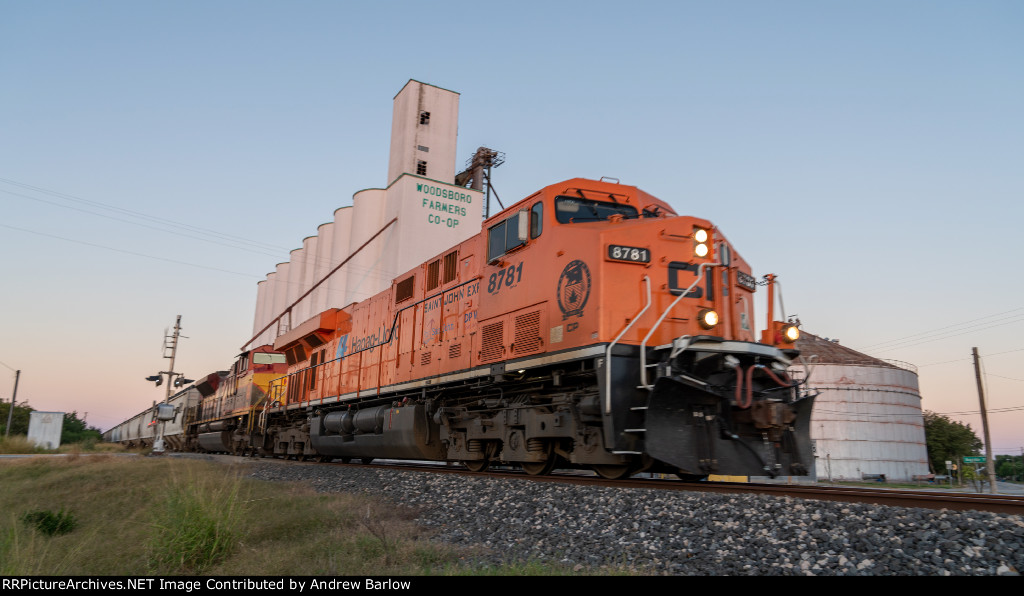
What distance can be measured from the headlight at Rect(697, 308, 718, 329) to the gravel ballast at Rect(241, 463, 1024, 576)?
2.28 m

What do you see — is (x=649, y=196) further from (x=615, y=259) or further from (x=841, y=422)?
(x=841, y=422)

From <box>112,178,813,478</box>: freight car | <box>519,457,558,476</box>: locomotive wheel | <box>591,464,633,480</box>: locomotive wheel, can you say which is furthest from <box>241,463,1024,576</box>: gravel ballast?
<box>519,457,558,476</box>: locomotive wheel

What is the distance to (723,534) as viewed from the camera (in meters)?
4.29

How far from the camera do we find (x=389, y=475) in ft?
33.6

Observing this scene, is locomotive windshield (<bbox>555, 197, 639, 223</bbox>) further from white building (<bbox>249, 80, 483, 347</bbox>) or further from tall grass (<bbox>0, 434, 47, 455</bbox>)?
tall grass (<bbox>0, 434, 47, 455</bbox>)

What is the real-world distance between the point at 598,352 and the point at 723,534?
281cm

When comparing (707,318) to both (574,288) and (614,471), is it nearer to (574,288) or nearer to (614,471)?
(574,288)

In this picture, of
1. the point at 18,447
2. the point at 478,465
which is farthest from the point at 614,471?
the point at 18,447

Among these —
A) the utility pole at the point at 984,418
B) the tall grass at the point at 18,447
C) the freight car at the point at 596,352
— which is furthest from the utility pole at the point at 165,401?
the utility pole at the point at 984,418

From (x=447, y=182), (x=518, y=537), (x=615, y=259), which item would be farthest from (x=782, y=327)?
(x=447, y=182)

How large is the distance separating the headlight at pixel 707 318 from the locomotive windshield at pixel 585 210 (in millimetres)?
1669

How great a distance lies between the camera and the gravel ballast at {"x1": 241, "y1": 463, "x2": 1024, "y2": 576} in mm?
3398

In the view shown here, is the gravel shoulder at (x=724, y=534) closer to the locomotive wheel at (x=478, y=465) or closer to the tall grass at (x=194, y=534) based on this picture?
the tall grass at (x=194, y=534)

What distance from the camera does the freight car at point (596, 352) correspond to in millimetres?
6574
